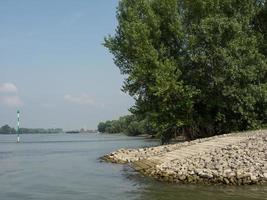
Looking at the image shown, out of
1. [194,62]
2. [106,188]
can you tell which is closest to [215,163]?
[106,188]

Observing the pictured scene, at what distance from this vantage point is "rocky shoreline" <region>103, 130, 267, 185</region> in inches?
980

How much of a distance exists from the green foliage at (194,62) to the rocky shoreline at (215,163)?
30.4 feet

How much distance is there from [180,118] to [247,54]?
830cm

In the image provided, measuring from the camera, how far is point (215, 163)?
1059 inches

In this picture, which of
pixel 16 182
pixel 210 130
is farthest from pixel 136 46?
pixel 16 182

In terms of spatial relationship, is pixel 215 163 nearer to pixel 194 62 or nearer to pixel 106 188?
pixel 106 188

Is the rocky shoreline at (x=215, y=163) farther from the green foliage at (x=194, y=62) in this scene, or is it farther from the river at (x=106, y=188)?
the green foliage at (x=194, y=62)

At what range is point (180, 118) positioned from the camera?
1834 inches

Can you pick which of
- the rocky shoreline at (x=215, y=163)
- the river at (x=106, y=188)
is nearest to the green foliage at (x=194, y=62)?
the rocky shoreline at (x=215, y=163)

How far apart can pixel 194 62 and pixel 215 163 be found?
20487mm

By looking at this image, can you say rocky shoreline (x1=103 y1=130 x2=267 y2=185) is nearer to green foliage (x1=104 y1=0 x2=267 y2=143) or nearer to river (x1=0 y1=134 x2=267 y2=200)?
river (x1=0 y1=134 x2=267 y2=200)

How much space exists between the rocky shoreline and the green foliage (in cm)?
927

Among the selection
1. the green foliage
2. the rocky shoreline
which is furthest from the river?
the green foliage

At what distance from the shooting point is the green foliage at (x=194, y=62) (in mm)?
44281
